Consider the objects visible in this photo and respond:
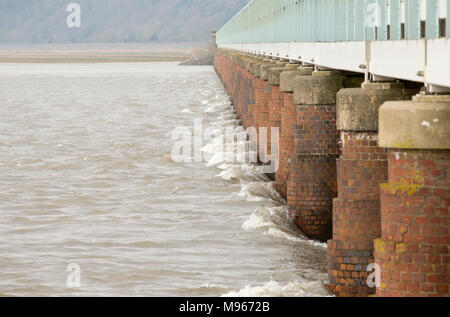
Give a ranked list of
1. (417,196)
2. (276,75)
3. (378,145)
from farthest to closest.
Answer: (276,75), (378,145), (417,196)

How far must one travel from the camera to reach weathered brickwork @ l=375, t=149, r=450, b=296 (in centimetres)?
827

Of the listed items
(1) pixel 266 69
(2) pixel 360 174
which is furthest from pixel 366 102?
(1) pixel 266 69

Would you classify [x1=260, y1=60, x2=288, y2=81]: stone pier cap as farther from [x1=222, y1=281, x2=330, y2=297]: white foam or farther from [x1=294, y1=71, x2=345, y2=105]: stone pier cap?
[x1=222, y1=281, x2=330, y2=297]: white foam

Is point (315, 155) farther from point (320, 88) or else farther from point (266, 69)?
point (266, 69)

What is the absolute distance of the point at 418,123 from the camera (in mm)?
8242

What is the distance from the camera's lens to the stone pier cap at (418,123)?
26.7ft

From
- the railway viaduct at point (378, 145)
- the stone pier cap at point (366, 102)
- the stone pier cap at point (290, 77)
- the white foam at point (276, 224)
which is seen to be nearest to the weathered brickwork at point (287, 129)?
the railway viaduct at point (378, 145)

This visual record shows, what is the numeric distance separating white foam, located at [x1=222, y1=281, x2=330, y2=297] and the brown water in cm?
2

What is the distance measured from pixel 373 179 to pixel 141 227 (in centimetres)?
794

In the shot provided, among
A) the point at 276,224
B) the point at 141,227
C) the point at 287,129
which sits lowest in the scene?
the point at 141,227

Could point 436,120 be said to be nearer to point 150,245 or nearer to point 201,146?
point 150,245
